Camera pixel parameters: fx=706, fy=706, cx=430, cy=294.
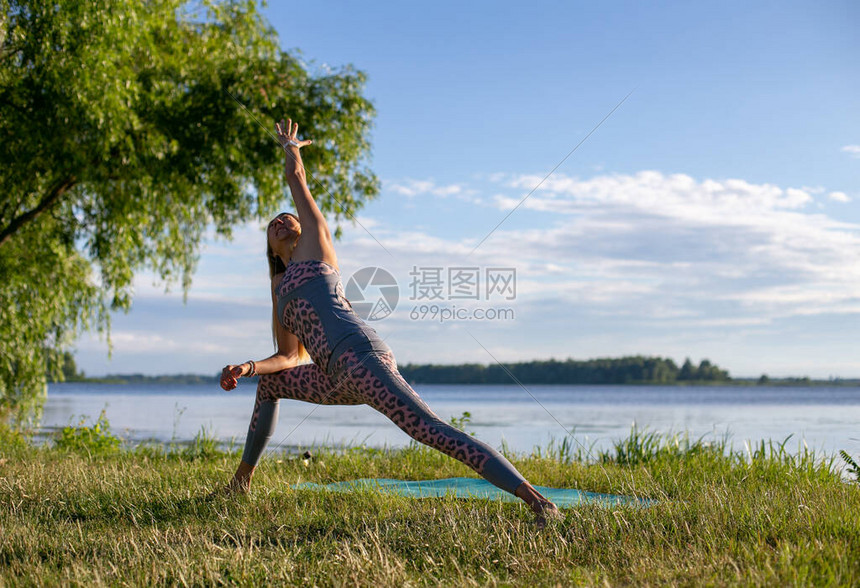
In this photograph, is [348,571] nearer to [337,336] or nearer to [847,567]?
[337,336]

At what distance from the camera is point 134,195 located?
31.7 feet

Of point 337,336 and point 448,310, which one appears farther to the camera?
point 448,310

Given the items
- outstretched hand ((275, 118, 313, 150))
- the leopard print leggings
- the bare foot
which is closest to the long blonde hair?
the leopard print leggings

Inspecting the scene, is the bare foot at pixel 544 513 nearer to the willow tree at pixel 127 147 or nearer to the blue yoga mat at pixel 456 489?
the blue yoga mat at pixel 456 489

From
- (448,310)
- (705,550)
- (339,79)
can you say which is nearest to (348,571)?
(705,550)

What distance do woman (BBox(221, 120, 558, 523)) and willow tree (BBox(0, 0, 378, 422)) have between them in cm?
553

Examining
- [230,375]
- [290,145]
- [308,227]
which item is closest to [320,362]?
[230,375]

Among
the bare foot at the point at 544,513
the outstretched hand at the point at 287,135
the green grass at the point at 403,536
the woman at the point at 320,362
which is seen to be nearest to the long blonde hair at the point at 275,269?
the woman at the point at 320,362

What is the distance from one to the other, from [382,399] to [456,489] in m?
1.30

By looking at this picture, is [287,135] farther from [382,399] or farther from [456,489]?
[456,489]

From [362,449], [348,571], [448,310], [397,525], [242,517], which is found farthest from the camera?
[448,310]

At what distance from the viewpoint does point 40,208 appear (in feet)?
32.7

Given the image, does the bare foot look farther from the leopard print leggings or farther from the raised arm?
the raised arm

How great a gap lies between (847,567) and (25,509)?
4058 mm
